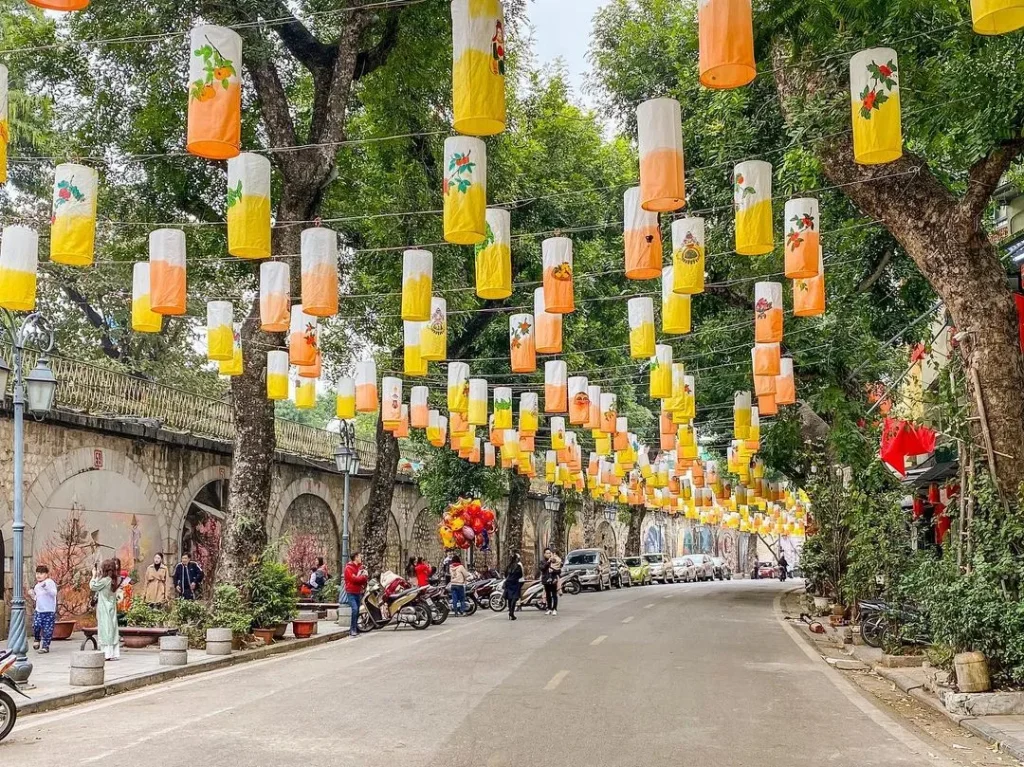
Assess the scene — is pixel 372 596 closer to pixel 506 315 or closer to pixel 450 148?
pixel 506 315

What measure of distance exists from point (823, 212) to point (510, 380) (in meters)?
15.2

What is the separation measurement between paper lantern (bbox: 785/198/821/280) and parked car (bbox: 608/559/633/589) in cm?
3218

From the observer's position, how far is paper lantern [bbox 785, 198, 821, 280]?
13844mm

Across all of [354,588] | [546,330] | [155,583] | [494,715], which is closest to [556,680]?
[494,715]

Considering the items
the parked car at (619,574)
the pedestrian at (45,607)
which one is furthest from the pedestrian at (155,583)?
the parked car at (619,574)

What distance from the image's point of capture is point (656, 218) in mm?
13062

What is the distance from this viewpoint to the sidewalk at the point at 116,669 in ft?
38.1

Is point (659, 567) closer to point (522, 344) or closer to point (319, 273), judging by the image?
point (522, 344)

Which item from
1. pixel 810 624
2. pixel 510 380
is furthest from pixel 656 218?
pixel 510 380

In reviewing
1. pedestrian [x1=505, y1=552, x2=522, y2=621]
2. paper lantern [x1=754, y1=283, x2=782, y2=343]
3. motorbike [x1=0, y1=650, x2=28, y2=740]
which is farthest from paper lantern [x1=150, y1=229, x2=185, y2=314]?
pedestrian [x1=505, y1=552, x2=522, y2=621]

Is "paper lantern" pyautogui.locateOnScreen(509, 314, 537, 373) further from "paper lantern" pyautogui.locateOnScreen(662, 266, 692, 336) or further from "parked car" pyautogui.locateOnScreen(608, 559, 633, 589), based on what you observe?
"parked car" pyautogui.locateOnScreen(608, 559, 633, 589)

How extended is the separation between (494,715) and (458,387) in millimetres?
12481

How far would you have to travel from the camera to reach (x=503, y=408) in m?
25.0

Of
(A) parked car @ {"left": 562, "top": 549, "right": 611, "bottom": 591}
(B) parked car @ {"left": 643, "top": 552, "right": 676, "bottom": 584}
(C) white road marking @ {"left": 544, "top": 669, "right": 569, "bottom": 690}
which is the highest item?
(C) white road marking @ {"left": 544, "top": 669, "right": 569, "bottom": 690}
